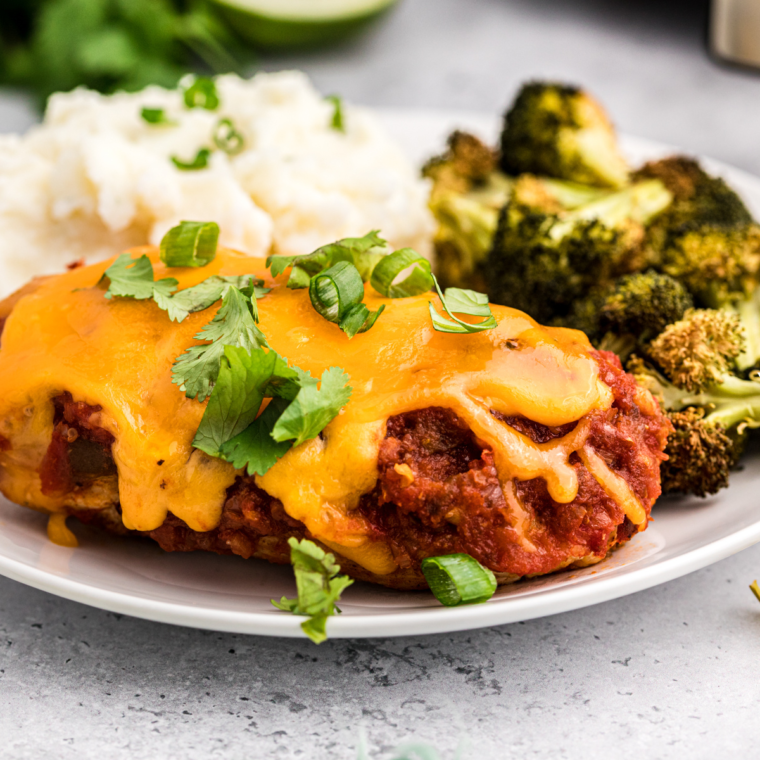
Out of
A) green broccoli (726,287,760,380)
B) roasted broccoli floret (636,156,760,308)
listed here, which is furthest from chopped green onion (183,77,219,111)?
green broccoli (726,287,760,380)

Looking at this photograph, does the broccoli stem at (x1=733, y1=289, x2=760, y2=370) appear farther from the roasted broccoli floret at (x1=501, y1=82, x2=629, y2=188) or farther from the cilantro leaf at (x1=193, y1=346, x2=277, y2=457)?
the cilantro leaf at (x1=193, y1=346, x2=277, y2=457)

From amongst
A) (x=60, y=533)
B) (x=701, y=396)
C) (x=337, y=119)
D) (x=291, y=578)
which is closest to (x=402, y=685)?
(x=291, y=578)

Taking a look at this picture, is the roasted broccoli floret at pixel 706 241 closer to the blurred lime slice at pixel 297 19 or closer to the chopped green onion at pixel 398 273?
the chopped green onion at pixel 398 273

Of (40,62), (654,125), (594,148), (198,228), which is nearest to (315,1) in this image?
(40,62)

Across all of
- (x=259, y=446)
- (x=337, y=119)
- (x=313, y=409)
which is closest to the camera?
(x=313, y=409)

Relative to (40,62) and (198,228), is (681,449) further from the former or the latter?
(40,62)

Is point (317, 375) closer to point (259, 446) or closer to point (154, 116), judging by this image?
point (259, 446)
